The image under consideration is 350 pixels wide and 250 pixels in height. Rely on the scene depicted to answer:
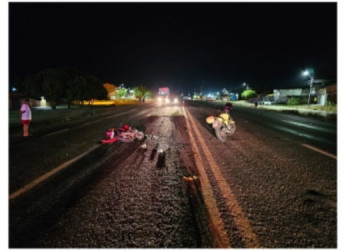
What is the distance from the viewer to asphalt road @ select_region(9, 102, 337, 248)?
2.47 meters

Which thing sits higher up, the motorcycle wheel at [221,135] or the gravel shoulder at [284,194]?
the motorcycle wheel at [221,135]

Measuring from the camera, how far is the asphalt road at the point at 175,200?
247cm

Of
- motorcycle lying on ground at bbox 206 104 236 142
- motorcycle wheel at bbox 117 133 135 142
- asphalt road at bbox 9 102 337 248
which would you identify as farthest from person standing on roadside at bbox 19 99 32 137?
motorcycle lying on ground at bbox 206 104 236 142

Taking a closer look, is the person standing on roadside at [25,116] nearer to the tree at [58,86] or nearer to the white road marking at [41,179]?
the white road marking at [41,179]

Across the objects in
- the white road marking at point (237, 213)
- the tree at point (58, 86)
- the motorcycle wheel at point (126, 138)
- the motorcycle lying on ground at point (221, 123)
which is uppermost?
the tree at point (58, 86)

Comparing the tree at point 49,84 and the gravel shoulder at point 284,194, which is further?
the tree at point 49,84

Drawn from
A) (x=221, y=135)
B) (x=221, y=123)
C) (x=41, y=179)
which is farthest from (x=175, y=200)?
(x=221, y=123)

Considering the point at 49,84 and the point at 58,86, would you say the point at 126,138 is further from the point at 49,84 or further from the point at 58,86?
the point at 49,84

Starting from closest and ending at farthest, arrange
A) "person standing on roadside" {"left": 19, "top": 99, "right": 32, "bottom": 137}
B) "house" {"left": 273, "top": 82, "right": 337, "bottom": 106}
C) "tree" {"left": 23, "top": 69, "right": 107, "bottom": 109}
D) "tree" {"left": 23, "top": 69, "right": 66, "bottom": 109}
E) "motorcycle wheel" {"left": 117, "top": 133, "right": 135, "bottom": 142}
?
"motorcycle wheel" {"left": 117, "top": 133, "right": 135, "bottom": 142} → "person standing on roadside" {"left": 19, "top": 99, "right": 32, "bottom": 137} → "tree" {"left": 23, "top": 69, "right": 66, "bottom": 109} → "tree" {"left": 23, "top": 69, "right": 107, "bottom": 109} → "house" {"left": 273, "top": 82, "right": 337, "bottom": 106}

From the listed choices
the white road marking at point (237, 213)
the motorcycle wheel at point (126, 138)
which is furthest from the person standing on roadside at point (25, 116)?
the white road marking at point (237, 213)

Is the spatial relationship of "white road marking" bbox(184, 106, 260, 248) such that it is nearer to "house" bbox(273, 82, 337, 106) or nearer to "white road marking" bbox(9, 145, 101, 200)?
"white road marking" bbox(9, 145, 101, 200)

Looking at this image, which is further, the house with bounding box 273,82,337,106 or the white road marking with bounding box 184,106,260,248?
the house with bounding box 273,82,337,106

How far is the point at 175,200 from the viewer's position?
10.9 ft

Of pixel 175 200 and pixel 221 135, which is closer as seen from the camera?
pixel 175 200
